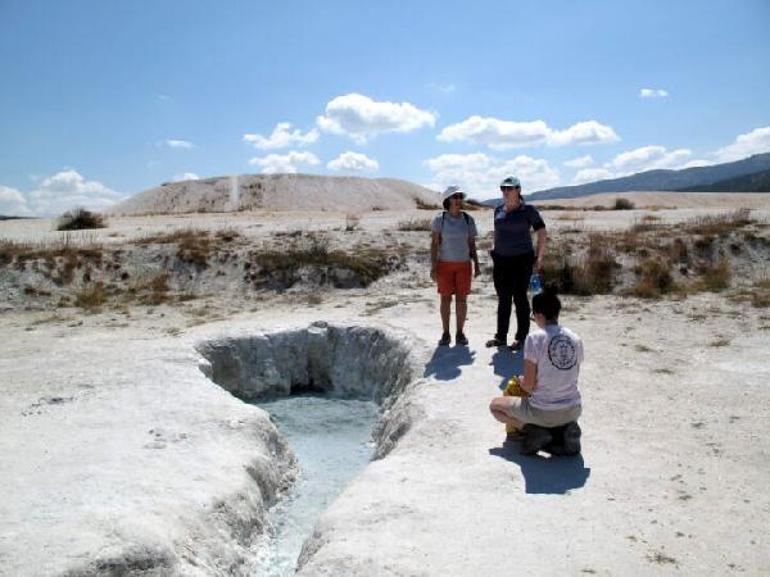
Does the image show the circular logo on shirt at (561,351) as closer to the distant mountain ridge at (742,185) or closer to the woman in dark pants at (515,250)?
the woman in dark pants at (515,250)

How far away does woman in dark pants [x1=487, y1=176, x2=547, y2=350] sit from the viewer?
7.85 metres

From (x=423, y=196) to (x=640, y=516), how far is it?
64.1m

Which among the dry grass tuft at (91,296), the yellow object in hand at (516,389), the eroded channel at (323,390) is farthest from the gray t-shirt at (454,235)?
the dry grass tuft at (91,296)

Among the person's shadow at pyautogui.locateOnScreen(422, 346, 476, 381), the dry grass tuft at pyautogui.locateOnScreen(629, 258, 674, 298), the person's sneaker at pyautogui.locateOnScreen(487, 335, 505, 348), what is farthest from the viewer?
the dry grass tuft at pyautogui.locateOnScreen(629, 258, 674, 298)

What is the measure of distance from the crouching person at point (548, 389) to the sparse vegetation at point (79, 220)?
23.3m

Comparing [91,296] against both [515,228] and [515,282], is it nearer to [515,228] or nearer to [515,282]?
[515,282]

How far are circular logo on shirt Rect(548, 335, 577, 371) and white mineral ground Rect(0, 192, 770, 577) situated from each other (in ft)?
2.92

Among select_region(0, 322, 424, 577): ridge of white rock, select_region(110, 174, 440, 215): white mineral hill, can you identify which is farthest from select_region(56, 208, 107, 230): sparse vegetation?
select_region(110, 174, 440, 215): white mineral hill

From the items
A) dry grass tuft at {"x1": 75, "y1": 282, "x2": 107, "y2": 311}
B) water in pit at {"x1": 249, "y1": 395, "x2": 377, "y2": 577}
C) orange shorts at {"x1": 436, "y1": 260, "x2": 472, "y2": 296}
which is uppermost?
orange shorts at {"x1": 436, "y1": 260, "x2": 472, "y2": 296}

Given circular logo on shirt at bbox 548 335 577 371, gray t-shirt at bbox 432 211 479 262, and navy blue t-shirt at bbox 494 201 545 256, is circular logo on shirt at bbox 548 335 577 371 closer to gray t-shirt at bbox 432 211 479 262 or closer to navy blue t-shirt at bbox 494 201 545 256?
navy blue t-shirt at bbox 494 201 545 256

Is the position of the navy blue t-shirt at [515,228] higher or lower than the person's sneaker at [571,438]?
higher

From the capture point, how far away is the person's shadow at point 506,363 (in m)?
7.91

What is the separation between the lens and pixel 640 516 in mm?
4613

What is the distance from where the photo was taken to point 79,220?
26.8 metres
